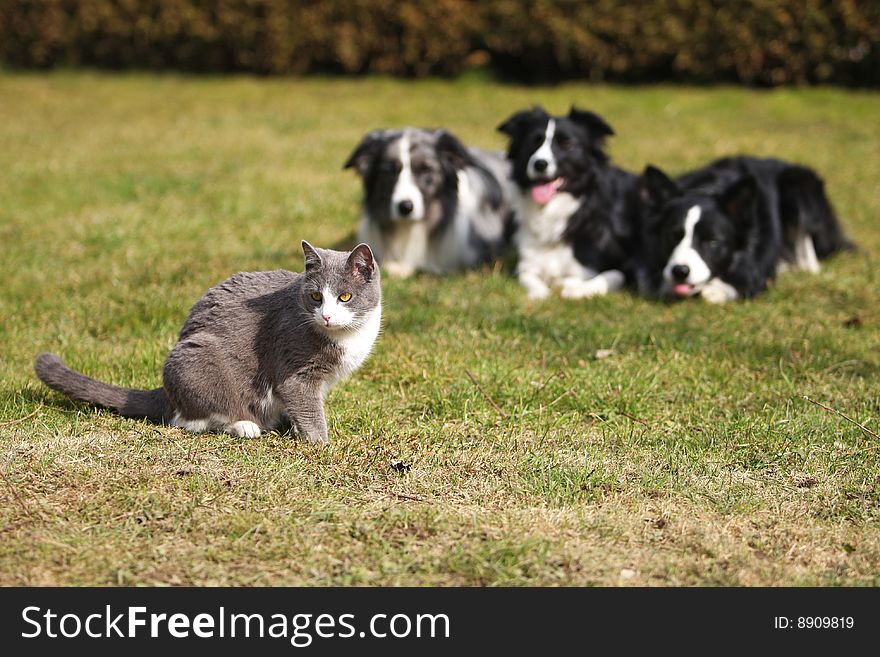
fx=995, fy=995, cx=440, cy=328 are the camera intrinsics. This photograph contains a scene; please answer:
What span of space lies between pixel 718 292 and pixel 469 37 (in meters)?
9.35

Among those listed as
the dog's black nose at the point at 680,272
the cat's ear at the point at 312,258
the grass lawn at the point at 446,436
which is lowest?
the grass lawn at the point at 446,436

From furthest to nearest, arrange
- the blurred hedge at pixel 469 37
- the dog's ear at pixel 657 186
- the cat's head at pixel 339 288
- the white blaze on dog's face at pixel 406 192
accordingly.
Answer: the blurred hedge at pixel 469 37
the white blaze on dog's face at pixel 406 192
the dog's ear at pixel 657 186
the cat's head at pixel 339 288

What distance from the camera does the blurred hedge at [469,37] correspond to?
1356 centimetres

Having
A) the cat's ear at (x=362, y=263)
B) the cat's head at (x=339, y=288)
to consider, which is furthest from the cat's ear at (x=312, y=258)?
the cat's ear at (x=362, y=263)

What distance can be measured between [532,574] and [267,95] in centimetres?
1295

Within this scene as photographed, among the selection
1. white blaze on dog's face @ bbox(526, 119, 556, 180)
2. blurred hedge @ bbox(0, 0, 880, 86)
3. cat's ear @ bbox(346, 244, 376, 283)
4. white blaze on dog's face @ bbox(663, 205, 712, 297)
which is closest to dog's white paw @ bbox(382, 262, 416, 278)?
white blaze on dog's face @ bbox(526, 119, 556, 180)

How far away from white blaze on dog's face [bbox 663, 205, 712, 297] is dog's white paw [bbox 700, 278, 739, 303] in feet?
0.22

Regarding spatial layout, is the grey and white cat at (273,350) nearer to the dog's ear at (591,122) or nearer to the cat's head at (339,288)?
the cat's head at (339,288)

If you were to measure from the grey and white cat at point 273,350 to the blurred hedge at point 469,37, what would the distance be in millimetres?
10755

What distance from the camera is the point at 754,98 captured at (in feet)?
45.1

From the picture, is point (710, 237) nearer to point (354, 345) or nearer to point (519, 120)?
point (519, 120)

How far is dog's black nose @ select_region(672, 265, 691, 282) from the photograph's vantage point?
6.64 metres

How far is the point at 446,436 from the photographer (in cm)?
455

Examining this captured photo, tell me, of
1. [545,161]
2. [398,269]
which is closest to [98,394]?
[398,269]
